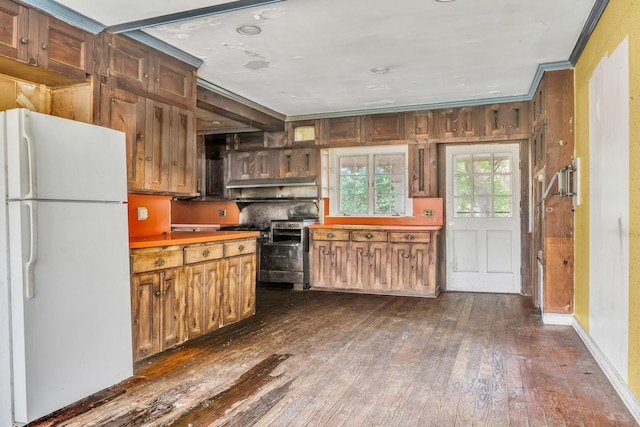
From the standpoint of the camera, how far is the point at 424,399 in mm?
2561

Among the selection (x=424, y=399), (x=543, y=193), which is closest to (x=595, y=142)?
(x=543, y=193)

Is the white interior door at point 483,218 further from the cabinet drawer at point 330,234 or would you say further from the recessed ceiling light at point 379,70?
the recessed ceiling light at point 379,70

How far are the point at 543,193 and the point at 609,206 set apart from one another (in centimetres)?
148

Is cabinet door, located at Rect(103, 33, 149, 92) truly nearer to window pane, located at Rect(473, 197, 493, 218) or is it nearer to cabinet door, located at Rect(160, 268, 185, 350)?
cabinet door, located at Rect(160, 268, 185, 350)

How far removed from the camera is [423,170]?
599cm

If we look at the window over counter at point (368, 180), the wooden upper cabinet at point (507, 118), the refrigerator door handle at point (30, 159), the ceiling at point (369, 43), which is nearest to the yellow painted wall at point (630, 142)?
the ceiling at point (369, 43)

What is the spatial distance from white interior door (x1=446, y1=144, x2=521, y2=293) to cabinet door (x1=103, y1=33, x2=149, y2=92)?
4000 millimetres

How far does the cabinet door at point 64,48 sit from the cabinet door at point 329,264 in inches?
147

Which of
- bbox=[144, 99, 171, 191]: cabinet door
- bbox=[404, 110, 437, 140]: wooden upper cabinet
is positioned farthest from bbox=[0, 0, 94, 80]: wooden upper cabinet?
bbox=[404, 110, 437, 140]: wooden upper cabinet

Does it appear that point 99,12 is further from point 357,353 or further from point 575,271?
point 575,271

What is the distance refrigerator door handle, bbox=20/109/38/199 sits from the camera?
88.0 inches

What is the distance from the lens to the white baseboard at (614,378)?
2355 millimetres

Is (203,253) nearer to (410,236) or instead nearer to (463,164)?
(410,236)

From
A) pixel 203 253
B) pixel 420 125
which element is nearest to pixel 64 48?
pixel 203 253
